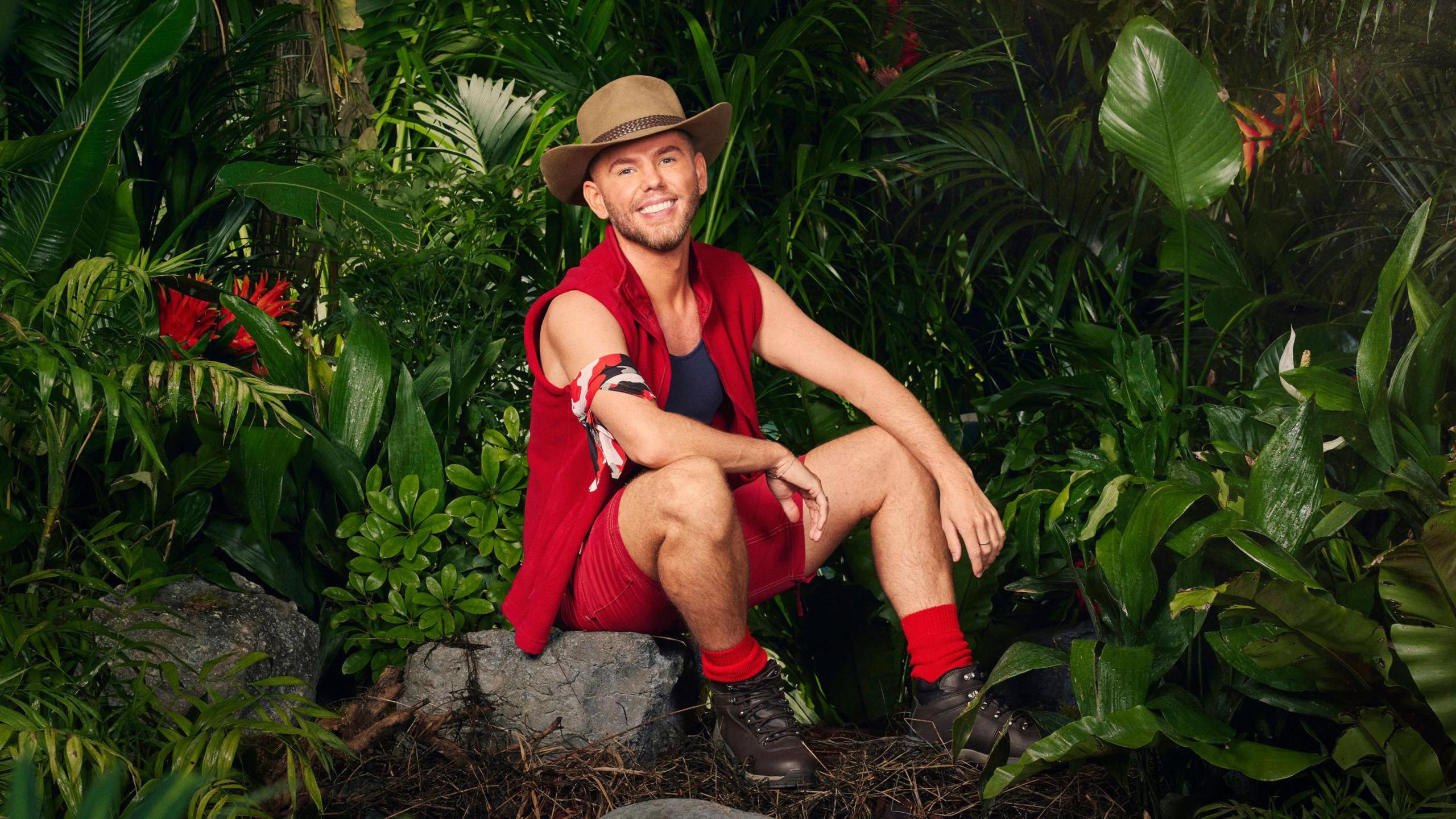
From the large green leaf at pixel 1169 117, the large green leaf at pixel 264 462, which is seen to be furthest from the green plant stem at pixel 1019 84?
the large green leaf at pixel 264 462

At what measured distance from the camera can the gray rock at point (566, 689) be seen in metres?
2.09

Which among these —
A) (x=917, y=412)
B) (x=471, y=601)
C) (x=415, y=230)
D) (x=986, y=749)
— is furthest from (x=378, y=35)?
(x=986, y=749)

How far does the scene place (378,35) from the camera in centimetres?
407

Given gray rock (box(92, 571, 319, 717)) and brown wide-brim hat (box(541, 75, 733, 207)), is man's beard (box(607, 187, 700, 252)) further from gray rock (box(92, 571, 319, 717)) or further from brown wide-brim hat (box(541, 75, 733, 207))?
gray rock (box(92, 571, 319, 717))

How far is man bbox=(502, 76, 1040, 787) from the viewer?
73.2 inches

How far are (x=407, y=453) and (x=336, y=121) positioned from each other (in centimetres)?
163

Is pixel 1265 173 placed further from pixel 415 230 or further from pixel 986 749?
pixel 415 230

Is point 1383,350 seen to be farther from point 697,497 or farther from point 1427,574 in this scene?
point 697,497

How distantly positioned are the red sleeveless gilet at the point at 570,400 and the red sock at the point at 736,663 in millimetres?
284

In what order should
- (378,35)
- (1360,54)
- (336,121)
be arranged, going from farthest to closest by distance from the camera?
(378,35) → (336,121) → (1360,54)

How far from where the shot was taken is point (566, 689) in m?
2.09

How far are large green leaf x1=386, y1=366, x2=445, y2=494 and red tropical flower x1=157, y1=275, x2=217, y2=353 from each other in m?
0.47

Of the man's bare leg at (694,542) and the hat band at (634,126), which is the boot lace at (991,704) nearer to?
the man's bare leg at (694,542)

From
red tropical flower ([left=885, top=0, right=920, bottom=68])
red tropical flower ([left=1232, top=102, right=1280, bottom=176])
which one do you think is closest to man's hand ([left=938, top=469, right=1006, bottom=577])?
red tropical flower ([left=1232, top=102, right=1280, bottom=176])
